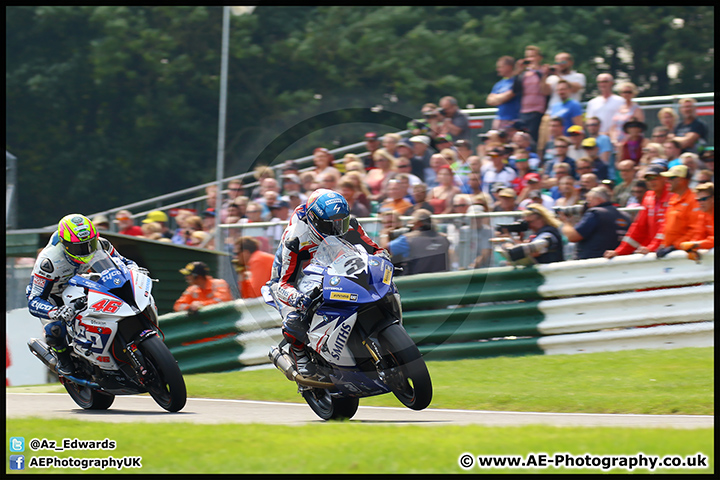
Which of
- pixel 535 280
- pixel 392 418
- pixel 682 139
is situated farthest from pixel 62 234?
pixel 682 139

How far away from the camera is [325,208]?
728cm

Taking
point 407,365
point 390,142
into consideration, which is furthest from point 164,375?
point 390,142

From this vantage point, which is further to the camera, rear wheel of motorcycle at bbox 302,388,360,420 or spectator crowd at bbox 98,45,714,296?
spectator crowd at bbox 98,45,714,296

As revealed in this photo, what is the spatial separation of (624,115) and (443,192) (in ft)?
8.36

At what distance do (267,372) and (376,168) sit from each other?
2609mm

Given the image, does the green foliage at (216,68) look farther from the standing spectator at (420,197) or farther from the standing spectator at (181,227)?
the standing spectator at (420,197)

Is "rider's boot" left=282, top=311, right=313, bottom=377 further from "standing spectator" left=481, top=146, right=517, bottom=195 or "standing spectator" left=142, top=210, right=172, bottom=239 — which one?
"standing spectator" left=142, top=210, right=172, bottom=239

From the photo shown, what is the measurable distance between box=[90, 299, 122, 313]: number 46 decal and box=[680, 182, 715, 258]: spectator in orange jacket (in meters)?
5.65

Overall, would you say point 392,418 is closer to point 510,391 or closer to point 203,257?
point 510,391

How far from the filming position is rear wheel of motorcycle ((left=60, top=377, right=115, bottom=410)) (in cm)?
904

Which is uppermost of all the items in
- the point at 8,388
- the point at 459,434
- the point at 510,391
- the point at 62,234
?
the point at 62,234

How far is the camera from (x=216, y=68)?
2677cm

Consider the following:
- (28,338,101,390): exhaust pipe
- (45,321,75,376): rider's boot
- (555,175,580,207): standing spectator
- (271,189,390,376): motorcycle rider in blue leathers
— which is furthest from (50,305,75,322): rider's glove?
(555,175,580,207): standing spectator

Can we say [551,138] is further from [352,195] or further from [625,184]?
[352,195]
